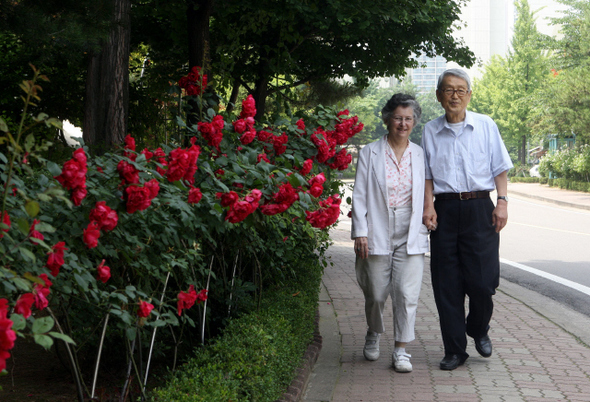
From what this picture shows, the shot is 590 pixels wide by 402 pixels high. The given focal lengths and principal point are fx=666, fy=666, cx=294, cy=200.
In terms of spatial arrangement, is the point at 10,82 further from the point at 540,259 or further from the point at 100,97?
the point at 540,259

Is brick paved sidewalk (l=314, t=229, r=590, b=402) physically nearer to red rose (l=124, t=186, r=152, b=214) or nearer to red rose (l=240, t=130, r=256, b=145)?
red rose (l=240, t=130, r=256, b=145)

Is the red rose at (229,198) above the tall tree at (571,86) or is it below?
below

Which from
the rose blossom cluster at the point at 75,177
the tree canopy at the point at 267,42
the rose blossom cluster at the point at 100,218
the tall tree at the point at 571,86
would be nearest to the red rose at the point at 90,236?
the rose blossom cluster at the point at 100,218

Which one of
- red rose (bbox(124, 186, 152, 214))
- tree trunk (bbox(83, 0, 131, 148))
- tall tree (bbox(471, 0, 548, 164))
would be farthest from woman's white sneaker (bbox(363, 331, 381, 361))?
tall tree (bbox(471, 0, 548, 164))

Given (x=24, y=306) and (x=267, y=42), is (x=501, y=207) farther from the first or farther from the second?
(x=267, y=42)

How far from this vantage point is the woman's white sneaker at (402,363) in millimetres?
4605

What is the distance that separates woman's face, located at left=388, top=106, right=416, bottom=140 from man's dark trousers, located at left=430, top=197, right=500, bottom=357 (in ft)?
1.83

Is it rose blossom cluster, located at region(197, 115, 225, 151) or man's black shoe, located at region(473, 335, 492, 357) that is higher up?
rose blossom cluster, located at region(197, 115, 225, 151)

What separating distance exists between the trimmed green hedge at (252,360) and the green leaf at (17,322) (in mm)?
1322

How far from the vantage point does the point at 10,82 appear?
358 inches

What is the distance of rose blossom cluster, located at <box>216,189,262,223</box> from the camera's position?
9.57 ft

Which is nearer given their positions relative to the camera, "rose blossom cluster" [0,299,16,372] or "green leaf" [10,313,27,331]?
"rose blossom cluster" [0,299,16,372]

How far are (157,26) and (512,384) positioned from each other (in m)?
7.64

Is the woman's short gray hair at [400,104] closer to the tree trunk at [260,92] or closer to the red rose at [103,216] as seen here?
the red rose at [103,216]
